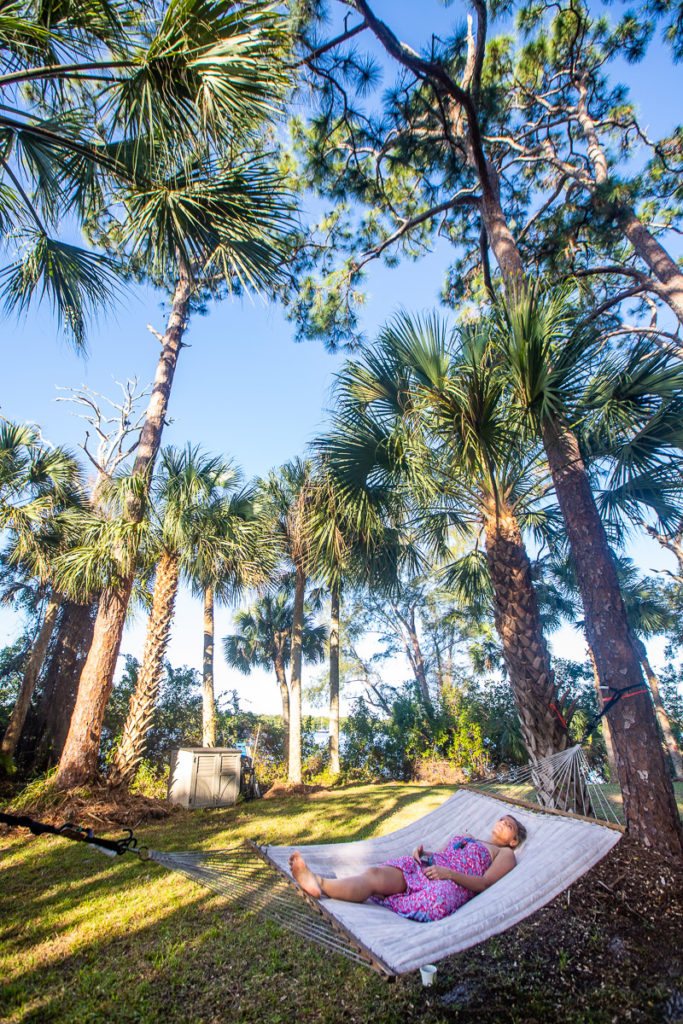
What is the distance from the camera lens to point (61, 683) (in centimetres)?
999

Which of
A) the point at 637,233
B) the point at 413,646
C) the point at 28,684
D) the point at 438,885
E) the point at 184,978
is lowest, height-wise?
the point at 184,978

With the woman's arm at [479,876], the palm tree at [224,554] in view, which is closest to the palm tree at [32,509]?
the palm tree at [224,554]

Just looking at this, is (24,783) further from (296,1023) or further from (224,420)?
(296,1023)

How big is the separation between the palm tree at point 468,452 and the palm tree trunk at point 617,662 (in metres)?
0.35

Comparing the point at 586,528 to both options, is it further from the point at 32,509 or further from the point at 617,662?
the point at 32,509

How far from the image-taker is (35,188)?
4.27 m

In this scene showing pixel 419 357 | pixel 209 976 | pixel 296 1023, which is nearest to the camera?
pixel 296 1023

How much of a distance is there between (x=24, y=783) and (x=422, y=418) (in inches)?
338

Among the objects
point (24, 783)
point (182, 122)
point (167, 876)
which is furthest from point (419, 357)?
point (24, 783)

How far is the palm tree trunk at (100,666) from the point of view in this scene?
22.8 feet

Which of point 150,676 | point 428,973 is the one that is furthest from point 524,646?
point 150,676

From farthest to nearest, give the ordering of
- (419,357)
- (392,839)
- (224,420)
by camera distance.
A: (224,420)
(419,357)
(392,839)

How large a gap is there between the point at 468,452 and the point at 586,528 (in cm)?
121

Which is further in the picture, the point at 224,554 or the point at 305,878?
the point at 224,554
